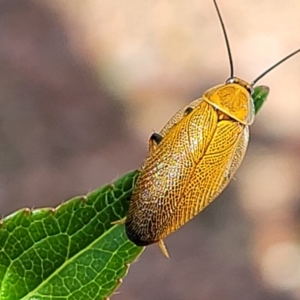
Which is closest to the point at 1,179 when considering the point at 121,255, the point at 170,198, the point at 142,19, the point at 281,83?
the point at 142,19

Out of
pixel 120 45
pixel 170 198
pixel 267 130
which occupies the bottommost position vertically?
pixel 267 130

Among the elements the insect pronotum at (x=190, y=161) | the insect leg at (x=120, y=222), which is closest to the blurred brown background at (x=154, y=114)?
the insect pronotum at (x=190, y=161)

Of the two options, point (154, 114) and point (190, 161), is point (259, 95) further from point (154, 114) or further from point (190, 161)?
point (154, 114)

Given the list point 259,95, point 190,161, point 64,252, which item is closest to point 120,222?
point 64,252

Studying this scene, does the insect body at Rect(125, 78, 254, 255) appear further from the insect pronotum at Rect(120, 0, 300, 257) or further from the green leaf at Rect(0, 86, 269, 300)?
the green leaf at Rect(0, 86, 269, 300)

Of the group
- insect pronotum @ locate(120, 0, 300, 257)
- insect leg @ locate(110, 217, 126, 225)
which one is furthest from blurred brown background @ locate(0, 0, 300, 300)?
insect leg @ locate(110, 217, 126, 225)

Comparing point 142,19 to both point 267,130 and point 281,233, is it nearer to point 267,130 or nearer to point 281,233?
point 267,130
